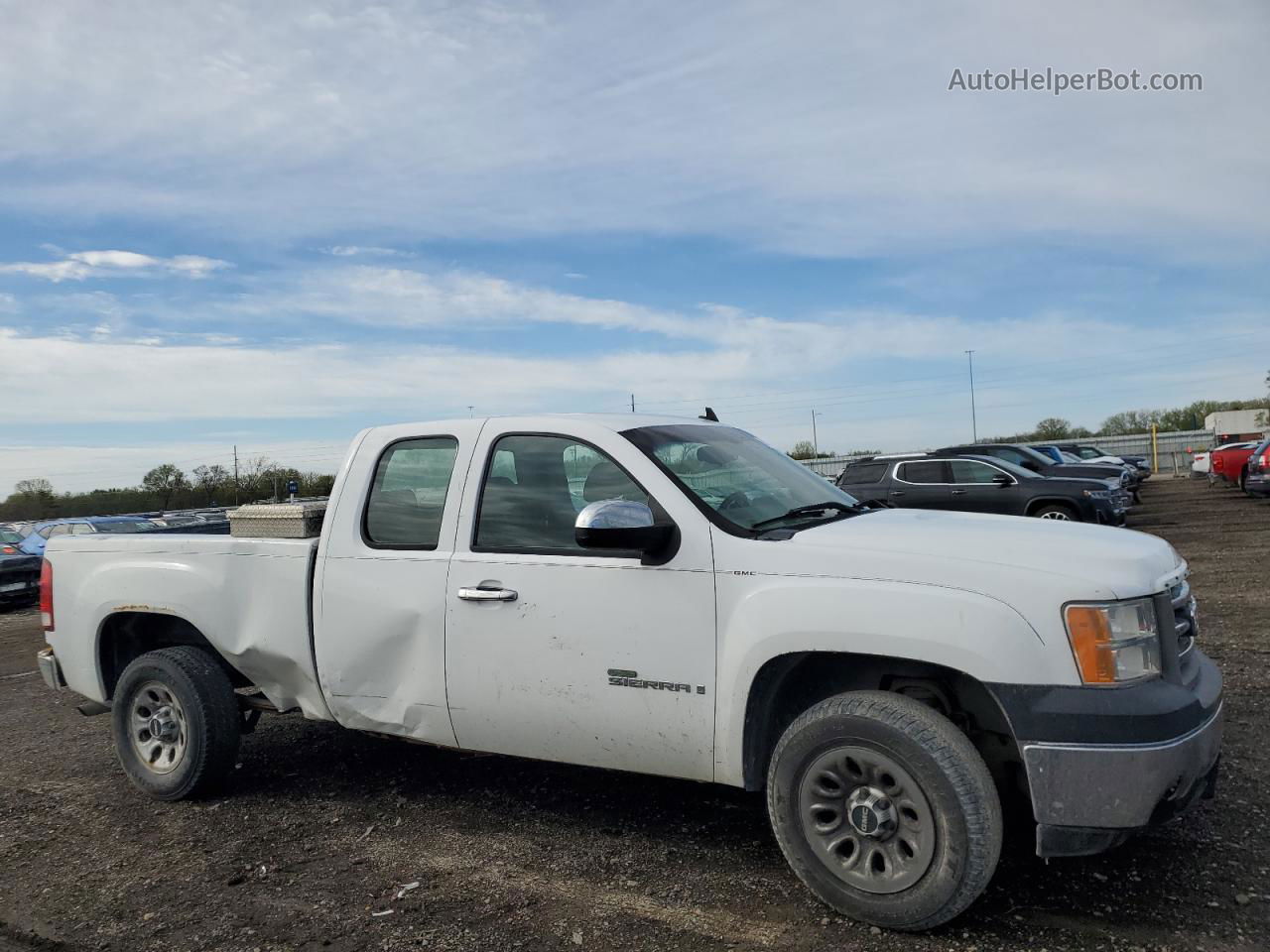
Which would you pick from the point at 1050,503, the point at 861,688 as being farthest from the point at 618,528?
the point at 1050,503

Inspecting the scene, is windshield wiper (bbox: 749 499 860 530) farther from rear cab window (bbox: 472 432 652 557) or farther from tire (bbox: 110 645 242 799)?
tire (bbox: 110 645 242 799)

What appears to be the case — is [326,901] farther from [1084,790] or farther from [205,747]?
[1084,790]

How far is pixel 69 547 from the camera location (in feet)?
18.5

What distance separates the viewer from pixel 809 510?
13.8ft

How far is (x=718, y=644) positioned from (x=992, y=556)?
1.04 metres

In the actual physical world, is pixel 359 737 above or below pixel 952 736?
below

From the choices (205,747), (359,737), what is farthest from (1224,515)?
(205,747)

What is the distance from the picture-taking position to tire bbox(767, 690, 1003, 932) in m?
3.20

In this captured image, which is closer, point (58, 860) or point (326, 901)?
point (326, 901)

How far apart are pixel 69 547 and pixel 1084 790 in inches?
211

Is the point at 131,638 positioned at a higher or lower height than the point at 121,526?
lower

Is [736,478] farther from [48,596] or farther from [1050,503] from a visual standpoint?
[1050,503]

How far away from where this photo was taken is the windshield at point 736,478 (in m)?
3.99

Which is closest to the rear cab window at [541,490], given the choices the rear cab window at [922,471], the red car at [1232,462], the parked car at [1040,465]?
the rear cab window at [922,471]
